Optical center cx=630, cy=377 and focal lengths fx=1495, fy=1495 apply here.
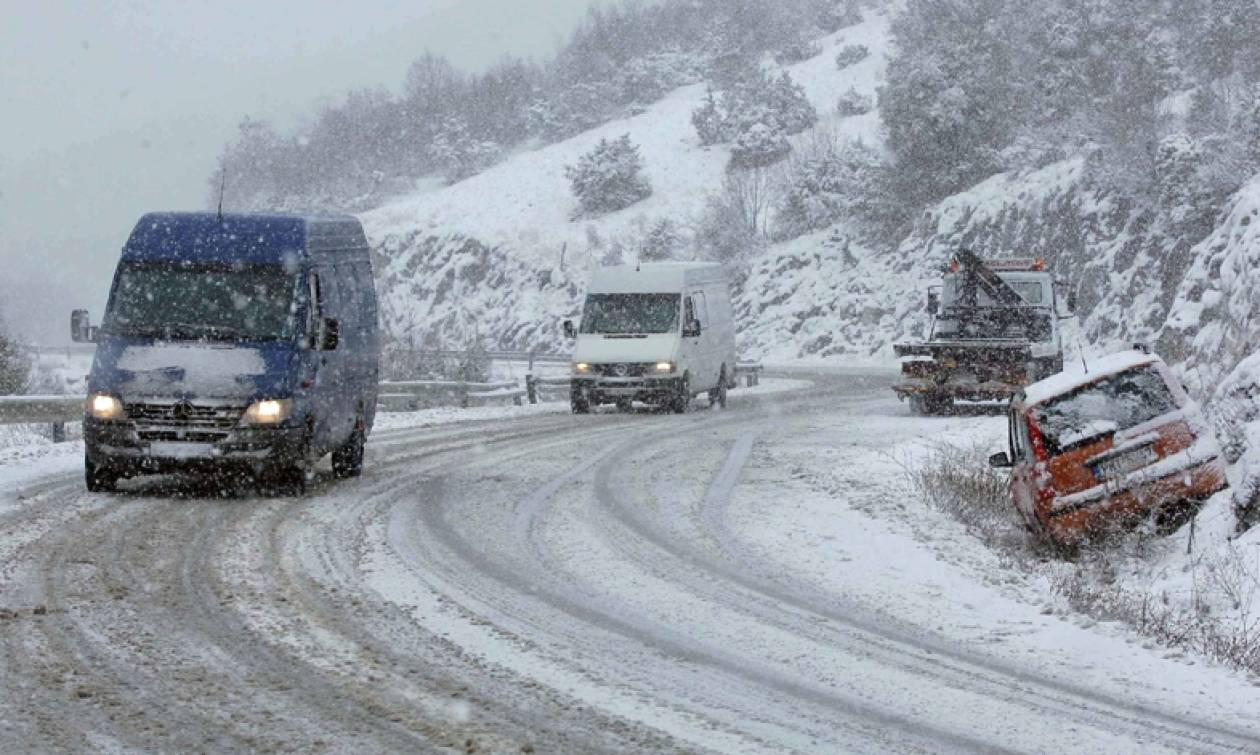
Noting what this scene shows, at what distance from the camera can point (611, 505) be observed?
43.7ft

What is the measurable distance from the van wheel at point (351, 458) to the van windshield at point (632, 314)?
11701 mm

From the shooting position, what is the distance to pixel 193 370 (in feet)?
42.7

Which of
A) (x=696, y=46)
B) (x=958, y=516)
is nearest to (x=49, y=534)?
(x=958, y=516)

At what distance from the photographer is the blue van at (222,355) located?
12875 millimetres

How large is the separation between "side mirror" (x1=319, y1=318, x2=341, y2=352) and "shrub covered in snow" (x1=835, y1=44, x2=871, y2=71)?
69.3 metres

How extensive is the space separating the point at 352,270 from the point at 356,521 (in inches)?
192

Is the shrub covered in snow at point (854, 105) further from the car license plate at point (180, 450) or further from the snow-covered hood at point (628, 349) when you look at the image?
the car license plate at point (180, 450)

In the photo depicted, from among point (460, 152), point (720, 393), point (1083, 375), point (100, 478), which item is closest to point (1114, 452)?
point (1083, 375)

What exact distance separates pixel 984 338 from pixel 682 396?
5.52 m

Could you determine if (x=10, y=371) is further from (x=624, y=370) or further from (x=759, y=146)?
(x=759, y=146)

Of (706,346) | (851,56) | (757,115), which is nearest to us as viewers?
(706,346)

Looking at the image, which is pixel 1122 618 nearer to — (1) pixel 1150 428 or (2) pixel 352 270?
(1) pixel 1150 428

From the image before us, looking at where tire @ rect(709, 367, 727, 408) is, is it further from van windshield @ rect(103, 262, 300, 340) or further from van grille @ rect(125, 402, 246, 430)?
van grille @ rect(125, 402, 246, 430)

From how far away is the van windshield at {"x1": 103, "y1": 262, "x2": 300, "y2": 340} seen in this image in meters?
13.6
